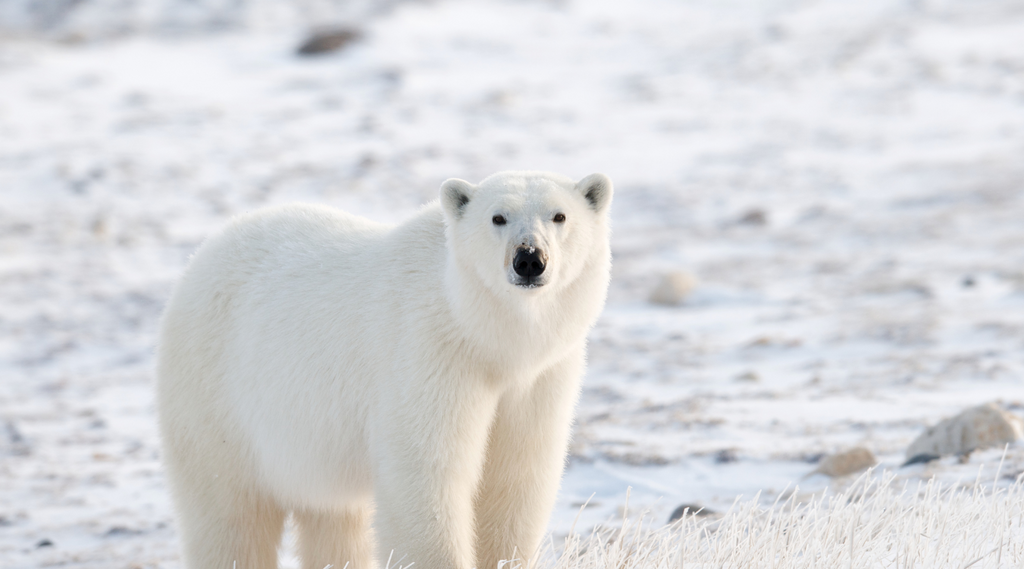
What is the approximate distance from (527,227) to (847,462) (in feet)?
7.21

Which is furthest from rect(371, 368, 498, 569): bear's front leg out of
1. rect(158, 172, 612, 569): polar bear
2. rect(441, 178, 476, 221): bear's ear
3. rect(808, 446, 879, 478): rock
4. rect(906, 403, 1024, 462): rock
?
rect(906, 403, 1024, 462): rock

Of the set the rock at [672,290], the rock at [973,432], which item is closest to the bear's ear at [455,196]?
the rock at [973,432]

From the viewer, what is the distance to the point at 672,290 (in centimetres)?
809

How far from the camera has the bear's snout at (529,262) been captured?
8.02ft

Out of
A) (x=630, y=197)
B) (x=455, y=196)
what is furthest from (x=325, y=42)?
(x=455, y=196)

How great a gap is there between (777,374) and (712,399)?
0.66 metres

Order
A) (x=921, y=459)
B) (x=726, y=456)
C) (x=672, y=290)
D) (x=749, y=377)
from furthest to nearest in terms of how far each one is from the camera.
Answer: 1. (x=672, y=290)
2. (x=749, y=377)
3. (x=726, y=456)
4. (x=921, y=459)

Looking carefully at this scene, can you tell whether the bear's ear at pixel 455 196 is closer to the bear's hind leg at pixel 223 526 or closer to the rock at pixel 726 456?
the bear's hind leg at pixel 223 526

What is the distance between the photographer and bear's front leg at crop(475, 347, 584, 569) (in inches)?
109

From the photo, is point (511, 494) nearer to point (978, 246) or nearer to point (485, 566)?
point (485, 566)

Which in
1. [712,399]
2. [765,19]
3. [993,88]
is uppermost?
[765,19]

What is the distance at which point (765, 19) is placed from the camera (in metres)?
18.5

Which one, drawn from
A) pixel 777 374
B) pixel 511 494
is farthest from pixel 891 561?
pixel 777 374

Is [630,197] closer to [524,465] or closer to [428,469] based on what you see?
[524,465]
